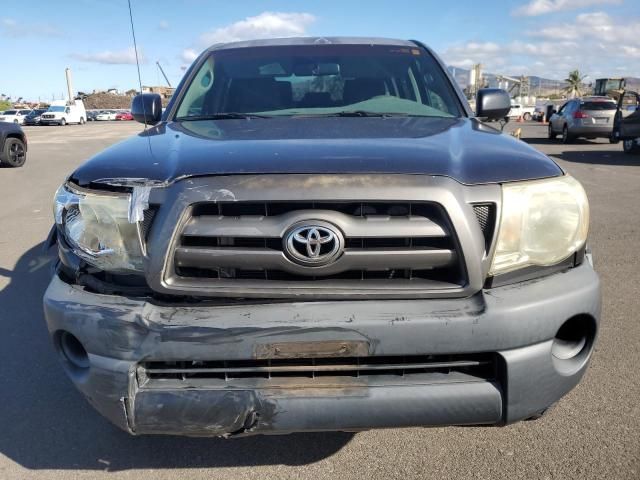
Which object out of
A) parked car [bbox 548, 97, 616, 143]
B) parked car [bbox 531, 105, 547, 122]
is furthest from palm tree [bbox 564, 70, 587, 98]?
parked car [bbox 548, 97, 616, 143]

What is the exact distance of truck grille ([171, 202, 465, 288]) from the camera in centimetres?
184

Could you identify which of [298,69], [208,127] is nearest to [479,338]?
[208,127]

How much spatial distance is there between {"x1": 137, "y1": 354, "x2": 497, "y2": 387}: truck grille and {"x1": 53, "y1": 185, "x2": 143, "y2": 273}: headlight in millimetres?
384

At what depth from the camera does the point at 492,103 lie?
141 inches

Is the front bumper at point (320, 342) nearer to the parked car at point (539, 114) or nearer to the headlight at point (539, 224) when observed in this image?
the headlight at point (539, 224)

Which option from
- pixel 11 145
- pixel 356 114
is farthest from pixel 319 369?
pixel 11 145

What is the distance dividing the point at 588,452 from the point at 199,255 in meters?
1.93

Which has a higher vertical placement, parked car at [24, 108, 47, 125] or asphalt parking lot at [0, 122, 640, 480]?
asphalt parking lot at [0, 122, 640, 480]

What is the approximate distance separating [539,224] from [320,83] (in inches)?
75.7

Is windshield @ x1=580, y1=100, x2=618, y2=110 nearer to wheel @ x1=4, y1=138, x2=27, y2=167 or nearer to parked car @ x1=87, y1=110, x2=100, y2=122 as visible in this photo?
wheel @ x1=4, y1=138, x2=27, y2=167

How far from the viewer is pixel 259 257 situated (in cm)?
185

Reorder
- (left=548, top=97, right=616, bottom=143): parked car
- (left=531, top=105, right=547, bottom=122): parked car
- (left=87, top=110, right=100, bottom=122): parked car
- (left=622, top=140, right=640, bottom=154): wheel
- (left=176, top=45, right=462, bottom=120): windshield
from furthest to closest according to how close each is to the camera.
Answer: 1. (left=87, top=110, right=100, bottom=122): parked car
2. (left=531, top=105, right=547, bottom=122): parked car
3. (left=548, top=97, right=616, bottom=143): parked car
4. (left=622, top=140, right=640, bottom=154): wheel
5. (left=176, top=45, right=462, bottom=120): windshield

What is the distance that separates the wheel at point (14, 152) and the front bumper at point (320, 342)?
13640 mm

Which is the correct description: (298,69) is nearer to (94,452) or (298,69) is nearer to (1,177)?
(94,452)
